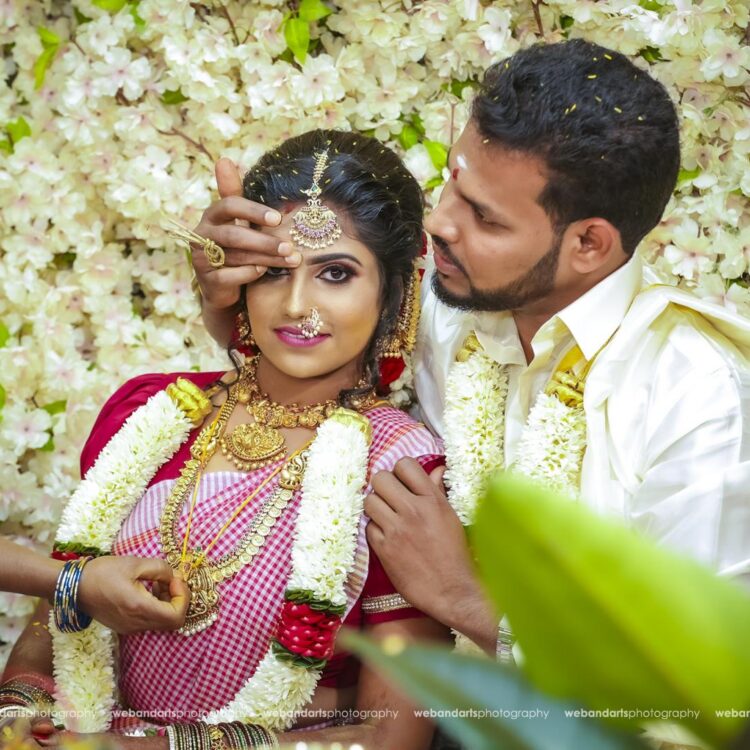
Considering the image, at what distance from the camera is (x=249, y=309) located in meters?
2.17

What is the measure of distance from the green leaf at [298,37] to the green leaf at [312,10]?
0.02 m

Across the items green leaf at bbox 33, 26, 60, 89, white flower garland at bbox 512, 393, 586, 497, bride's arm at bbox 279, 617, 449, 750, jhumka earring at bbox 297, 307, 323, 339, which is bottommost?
bride's arm at bbox 279, 617, 449, 750

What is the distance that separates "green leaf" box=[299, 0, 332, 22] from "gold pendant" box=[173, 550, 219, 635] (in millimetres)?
1628

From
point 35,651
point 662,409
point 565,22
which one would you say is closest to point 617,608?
point 662,409

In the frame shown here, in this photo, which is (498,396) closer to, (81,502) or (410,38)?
(81,502)

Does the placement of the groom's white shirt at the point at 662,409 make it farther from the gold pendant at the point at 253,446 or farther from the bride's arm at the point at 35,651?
the bride's arm at the point at 35,651

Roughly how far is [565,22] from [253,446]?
1505mm

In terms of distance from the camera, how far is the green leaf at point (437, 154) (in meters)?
2.78

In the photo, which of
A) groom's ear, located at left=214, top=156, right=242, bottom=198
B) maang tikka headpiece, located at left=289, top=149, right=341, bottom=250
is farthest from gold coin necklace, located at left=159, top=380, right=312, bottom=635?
groom's ear, located at left=214, top=156, right=242, bottom=198

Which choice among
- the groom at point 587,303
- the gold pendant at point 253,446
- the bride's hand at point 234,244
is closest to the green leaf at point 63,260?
the bride's hand at point 234,244

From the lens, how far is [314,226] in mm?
2064

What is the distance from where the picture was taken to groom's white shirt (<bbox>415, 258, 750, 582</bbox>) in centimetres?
181

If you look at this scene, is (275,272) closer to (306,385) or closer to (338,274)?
(338,274)

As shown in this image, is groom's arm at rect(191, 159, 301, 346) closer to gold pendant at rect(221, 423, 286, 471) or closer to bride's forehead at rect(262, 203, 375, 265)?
bride's forehead at rect(262, 203, 375, 265)
